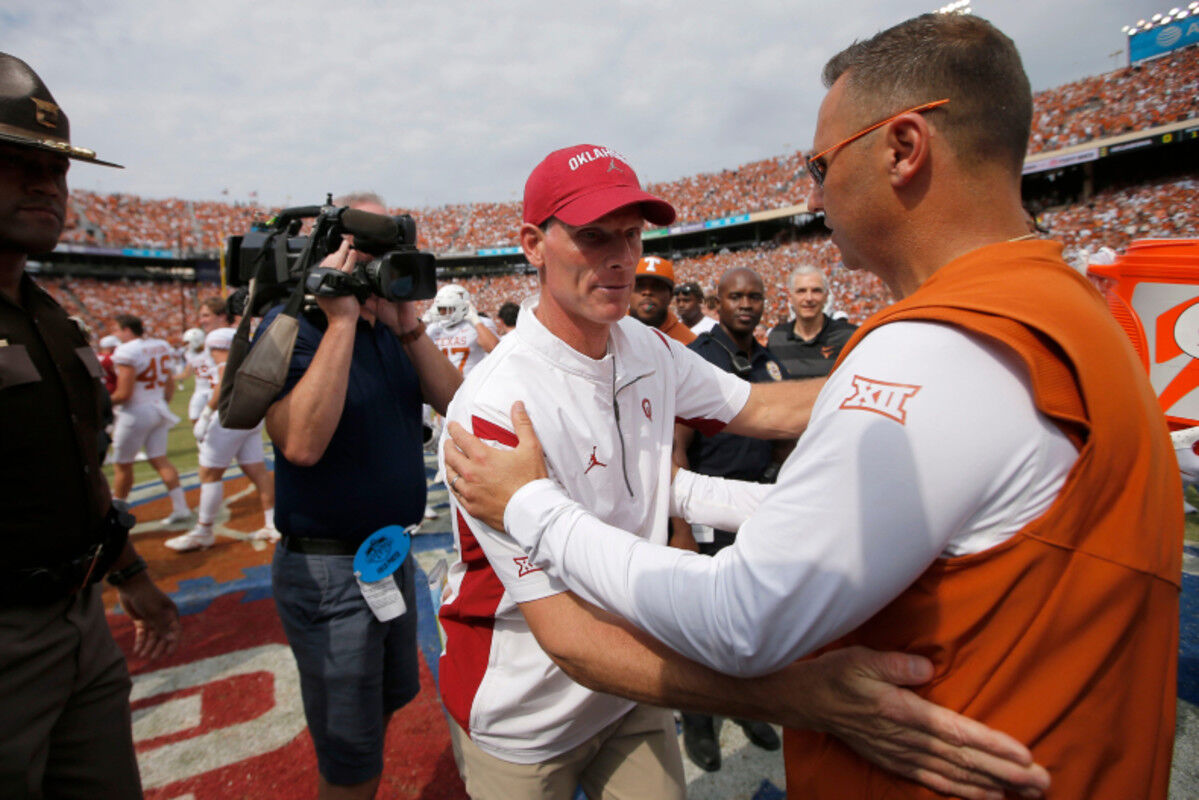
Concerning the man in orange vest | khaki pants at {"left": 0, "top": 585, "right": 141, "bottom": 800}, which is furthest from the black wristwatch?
the man in orange vest

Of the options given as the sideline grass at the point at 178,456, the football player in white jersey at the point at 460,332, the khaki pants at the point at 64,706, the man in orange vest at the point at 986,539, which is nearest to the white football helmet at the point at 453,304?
the football player in white jersey at the point at 460,332

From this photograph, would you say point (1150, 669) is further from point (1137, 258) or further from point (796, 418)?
point (1137, 258)

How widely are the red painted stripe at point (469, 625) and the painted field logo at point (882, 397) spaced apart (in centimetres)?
102

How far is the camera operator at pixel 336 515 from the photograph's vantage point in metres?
2.04

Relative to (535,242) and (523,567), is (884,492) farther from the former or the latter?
(535,242)

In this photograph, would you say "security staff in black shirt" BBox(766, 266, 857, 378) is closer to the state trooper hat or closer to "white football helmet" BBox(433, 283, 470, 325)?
"white football helmet" BBox(433, 283, 470, 325)

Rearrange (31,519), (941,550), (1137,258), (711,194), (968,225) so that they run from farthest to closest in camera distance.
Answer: (711,194), (1137,258), (31,519), (968,225), (941,550)

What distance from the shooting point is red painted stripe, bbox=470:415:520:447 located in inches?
56.8

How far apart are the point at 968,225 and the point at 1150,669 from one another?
77 centimetres

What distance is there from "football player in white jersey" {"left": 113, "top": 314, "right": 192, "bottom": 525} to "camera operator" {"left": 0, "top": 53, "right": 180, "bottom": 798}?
5.18m

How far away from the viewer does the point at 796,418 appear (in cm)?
211

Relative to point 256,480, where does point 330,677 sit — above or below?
above

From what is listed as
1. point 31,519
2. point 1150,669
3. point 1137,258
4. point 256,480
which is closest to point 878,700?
point 1150,669

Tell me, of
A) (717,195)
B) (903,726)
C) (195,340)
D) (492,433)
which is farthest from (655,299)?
(717,195)
